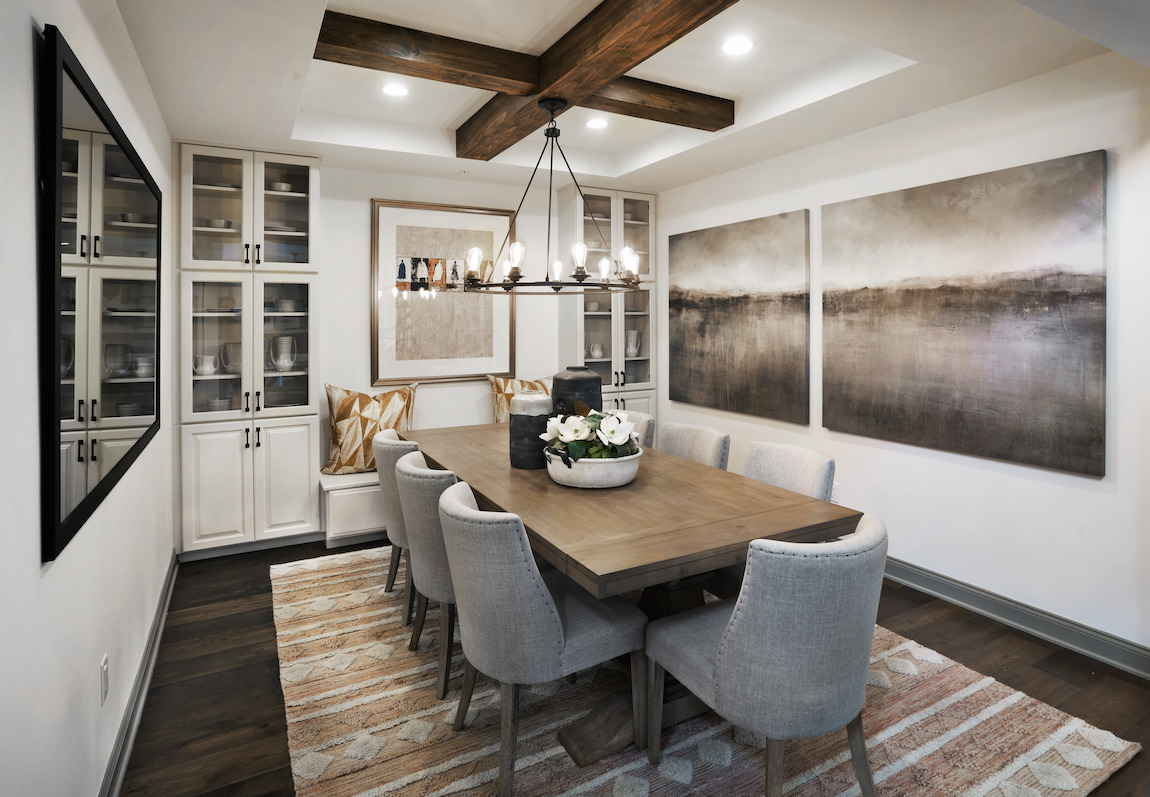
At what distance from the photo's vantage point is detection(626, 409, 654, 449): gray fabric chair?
3.54m

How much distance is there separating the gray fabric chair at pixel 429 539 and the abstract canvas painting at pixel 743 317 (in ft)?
8.45

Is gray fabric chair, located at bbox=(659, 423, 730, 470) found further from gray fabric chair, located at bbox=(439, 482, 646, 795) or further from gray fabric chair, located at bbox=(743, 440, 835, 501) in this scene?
gray fabric chair, located at bbox=(439, 482, 646, 795)

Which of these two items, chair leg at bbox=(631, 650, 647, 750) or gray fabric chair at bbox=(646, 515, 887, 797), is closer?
gray fabric chair at bbox=(646, 515, 887, 797)

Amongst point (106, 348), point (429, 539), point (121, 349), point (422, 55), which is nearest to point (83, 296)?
point (106, 348)

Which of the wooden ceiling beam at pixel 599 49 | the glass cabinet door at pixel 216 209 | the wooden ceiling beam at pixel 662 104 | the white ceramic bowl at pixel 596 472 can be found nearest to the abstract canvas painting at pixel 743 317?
the wooden ceiling beam at pixel 662 104

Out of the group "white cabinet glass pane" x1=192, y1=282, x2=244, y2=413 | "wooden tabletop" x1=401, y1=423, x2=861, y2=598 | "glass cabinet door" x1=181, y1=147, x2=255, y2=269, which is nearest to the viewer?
Result: "wooden tabletop" x1=401, y1=423, x2=861, y2=598

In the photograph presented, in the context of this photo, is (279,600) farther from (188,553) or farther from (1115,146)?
(1115,146)

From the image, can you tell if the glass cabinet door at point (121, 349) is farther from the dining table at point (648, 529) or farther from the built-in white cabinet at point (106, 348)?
the dining table at point (648, 529)

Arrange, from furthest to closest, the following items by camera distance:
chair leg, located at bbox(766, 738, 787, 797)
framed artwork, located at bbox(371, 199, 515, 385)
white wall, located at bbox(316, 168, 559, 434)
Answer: framed artwork, located at bbox(371, 199, 515, 385)
white wall, located at bbox(316, 168, 559, 434)
chair leg, located at bbox(766, 738, 787, 797)

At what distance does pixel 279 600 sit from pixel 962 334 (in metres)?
3.65

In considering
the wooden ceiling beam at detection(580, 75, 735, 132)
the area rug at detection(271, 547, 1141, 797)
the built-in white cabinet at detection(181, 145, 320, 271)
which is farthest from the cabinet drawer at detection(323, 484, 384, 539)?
the wooden ceiling beam at detection(580, 75, 735, 132)

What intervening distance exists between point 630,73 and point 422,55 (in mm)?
1088

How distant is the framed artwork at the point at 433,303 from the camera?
14.9ft

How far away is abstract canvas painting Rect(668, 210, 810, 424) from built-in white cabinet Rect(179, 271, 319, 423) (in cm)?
266
